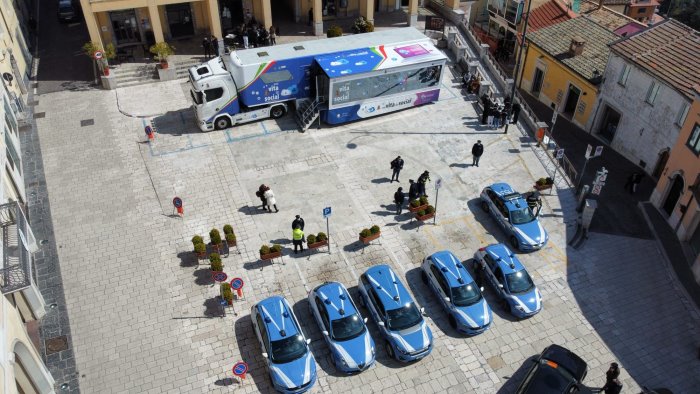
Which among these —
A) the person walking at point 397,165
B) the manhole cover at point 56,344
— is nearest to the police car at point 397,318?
the person walking at point 397,165

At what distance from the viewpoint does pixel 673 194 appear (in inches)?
1058

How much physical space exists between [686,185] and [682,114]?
14.8ft

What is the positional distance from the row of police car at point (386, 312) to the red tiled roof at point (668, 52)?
13980 millimetres

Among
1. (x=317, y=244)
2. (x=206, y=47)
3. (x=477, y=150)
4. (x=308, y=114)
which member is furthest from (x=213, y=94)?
(x=477, y=150)

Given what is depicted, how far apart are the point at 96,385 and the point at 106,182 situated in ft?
37.9

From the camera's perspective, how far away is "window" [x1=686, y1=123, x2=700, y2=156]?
2491cm

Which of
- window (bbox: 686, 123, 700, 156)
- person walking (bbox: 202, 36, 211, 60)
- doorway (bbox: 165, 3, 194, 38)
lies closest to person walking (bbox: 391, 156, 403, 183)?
window (bbox: 686, 123, 700, 156)

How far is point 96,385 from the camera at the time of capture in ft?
61.3

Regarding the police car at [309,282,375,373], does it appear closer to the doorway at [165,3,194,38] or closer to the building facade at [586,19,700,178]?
the building facade at [586,19,700,178]

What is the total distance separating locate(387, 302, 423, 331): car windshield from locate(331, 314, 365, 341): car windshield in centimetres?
106

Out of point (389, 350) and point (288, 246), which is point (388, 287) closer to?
point (389, 350)

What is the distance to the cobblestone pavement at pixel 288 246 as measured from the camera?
771 inches

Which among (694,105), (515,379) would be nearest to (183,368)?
(515,379)

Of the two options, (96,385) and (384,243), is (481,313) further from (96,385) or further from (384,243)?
(96,385)
